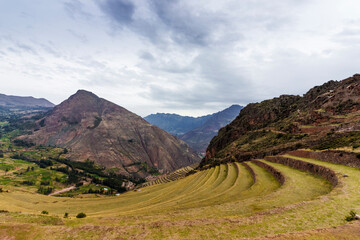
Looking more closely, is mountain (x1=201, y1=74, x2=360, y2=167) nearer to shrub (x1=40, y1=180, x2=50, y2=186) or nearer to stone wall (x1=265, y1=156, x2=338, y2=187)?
stone wall (x1=265, y1=156, x2=338, y2=187)

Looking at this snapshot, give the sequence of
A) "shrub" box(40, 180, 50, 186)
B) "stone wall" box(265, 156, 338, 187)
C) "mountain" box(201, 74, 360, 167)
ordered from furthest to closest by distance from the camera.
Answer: "shrub" box(40, 180, 50, 186)
"mountain" box(201, 74, 360, 167)
"stone wall" box(265, 156, 338, 187)

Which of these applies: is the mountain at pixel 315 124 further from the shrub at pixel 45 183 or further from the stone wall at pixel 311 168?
the shrub at pixel 45 183

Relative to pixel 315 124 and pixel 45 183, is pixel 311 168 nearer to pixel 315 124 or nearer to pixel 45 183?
pixel 315 124

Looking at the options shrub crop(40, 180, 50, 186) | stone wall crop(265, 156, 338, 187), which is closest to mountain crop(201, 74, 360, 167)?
stone wall crop(265, 156, 338, 187)

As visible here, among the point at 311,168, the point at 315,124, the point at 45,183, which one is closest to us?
the point at 311,168

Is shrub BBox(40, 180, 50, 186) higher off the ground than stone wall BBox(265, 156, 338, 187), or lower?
lower

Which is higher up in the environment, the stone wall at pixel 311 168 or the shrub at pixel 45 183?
the stone wall at pixel 311 168

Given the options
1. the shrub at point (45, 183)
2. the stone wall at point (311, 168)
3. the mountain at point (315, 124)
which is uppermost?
the mountain at point (315, 124)

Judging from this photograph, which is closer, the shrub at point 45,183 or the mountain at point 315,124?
the mountain at point 315,124

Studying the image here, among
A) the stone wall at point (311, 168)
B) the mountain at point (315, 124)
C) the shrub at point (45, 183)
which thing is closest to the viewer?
the stone wall at point (311, 168)

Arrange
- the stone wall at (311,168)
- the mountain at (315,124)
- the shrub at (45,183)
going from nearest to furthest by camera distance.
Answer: the stone wall at (311,168) < the mountain at (315,124) < the shrub at (45,183)

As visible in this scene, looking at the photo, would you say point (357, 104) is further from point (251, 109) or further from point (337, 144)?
point (251, 109)

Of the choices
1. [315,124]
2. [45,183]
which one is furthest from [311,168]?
[45,183]

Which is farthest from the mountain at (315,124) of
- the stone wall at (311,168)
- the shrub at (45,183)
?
the shrub at (45,183)
